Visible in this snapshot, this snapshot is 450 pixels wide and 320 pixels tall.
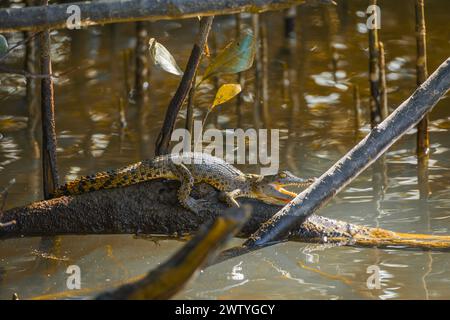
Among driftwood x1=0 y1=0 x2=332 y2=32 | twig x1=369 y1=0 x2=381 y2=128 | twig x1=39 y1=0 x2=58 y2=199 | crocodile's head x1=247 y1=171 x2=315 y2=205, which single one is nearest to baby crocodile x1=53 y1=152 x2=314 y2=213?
crocodile's head x1=247 y1=171 x2=315 y2=205

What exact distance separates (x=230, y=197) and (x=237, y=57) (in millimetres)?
939

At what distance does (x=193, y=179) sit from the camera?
6211 mm

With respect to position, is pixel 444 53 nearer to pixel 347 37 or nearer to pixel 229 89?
pixel 347 37

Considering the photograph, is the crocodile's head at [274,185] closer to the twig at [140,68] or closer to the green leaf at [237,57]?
the green leaf at [237,57]

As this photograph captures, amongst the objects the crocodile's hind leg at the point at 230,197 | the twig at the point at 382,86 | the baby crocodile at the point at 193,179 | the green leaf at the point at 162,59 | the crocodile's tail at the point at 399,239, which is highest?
the green leaf at the point at 162,59

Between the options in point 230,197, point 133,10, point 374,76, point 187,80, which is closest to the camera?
point 133,10

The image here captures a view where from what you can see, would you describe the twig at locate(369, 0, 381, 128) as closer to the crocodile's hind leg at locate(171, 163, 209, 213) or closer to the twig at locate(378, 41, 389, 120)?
the twig at locate(378, 41, 389, 120)

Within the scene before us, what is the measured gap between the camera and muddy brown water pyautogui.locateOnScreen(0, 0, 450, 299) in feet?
18.4

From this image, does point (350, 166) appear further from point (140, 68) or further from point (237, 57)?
point (140, 68)

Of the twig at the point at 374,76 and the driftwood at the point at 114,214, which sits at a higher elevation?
the twig at the point at 374,76

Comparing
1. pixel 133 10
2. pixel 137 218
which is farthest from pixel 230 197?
pixel 133 10

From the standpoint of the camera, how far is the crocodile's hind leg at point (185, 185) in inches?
242

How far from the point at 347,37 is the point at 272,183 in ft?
18.8

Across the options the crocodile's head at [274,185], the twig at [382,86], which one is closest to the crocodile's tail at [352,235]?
the crocodile's head at [274,185]
